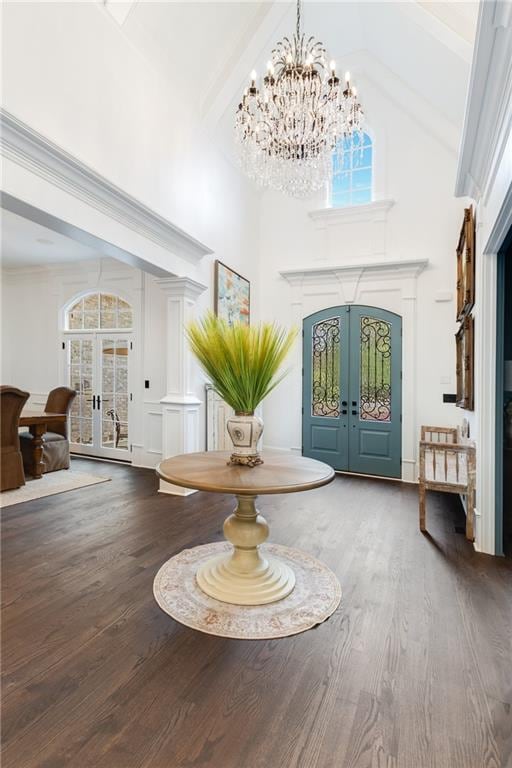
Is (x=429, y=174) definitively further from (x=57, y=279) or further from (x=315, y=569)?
(x=57, y=279)

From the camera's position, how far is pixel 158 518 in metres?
3.63

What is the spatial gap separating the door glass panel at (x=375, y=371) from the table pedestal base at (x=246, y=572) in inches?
132

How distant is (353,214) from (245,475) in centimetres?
475

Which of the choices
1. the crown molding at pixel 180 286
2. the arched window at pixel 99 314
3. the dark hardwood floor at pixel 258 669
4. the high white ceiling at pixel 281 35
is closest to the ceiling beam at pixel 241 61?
the high white ceiling at pixel 281 35

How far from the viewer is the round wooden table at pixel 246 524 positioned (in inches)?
84.0

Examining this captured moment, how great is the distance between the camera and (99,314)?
643 cm

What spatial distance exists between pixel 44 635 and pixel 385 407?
456 centimetres

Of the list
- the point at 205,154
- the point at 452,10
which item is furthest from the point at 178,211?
the point at 452,10

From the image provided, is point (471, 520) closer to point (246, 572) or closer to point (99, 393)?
point (246, 572)

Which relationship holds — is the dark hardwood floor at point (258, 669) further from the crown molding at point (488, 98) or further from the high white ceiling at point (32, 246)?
the high white ceiling at point (32, 246)

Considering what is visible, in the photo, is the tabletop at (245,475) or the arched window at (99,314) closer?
the tabletop at (245,475)

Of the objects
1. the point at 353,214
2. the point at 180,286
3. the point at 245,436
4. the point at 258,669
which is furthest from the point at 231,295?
the point at 258,669

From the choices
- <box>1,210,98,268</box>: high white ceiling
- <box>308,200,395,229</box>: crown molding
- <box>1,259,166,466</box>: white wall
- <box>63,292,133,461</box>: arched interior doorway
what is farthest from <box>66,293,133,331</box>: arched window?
<box>308,200,395,229</box>: crown molding

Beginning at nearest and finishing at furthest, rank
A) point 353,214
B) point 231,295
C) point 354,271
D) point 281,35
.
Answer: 1. point 281,35
2. point 231,295
3. point 354,271
4. point 353,214
